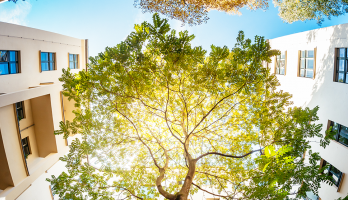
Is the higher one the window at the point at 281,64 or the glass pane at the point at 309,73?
the window at the point at 281,64

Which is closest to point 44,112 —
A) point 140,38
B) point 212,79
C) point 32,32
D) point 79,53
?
point 32,32

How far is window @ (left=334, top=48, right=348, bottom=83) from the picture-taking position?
9.44 m

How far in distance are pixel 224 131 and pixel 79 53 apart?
1597 centimetres

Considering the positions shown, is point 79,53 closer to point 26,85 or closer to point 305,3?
point 26,85

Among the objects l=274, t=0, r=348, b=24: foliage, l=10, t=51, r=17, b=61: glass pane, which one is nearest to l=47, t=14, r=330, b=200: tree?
l=10, t=51, r=17, b=61: glass pane

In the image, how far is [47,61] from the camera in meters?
12.7

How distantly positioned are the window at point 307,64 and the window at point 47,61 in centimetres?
1976

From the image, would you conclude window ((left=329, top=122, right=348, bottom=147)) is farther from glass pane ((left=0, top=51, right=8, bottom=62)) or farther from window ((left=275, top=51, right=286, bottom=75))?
glass pane ((left=0, top=51, right=8, bottom=62))

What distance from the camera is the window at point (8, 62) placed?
912 cm

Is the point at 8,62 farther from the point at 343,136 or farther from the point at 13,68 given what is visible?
the point at 343,136

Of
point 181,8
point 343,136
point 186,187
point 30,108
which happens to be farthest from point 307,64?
point 30,108

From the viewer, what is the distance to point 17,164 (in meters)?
9.62

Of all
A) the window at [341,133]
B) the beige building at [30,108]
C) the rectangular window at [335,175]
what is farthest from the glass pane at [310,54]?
the beige building at [30,108]

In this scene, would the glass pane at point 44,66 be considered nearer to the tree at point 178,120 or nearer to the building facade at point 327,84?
the tree at point 178,120
